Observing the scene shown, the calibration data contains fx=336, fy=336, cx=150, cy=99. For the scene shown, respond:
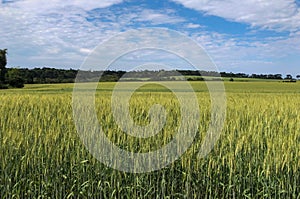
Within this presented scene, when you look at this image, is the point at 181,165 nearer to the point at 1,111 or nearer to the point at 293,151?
the point at 293,151

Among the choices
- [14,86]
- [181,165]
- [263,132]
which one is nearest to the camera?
[181,165]

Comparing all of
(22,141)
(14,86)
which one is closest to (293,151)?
(22,141)

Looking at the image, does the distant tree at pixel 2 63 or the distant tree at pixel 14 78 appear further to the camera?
the distant tree at pixel 2 63

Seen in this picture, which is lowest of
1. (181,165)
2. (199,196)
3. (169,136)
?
(199,196)

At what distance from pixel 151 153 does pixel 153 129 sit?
2.02 feet

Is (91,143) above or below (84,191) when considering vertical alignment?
above

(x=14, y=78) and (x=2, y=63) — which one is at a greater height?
(x=2, y=63)

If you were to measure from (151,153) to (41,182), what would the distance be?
118 centimetres

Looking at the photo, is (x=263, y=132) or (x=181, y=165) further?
(x=263, y=132)

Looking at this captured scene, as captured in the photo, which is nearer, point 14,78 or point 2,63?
point 14,78

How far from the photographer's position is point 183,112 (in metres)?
6.07

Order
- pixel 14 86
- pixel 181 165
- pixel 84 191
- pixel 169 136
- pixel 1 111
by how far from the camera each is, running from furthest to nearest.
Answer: pixel 14 86, pixel 1 111, pixel 169 136, pixel 181 165, pixel 84 191

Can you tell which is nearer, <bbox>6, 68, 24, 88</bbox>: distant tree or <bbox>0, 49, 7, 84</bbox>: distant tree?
<bbox>6, 68, 24, 88</bbox>: distant tree

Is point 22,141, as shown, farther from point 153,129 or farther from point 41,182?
point 153,129
